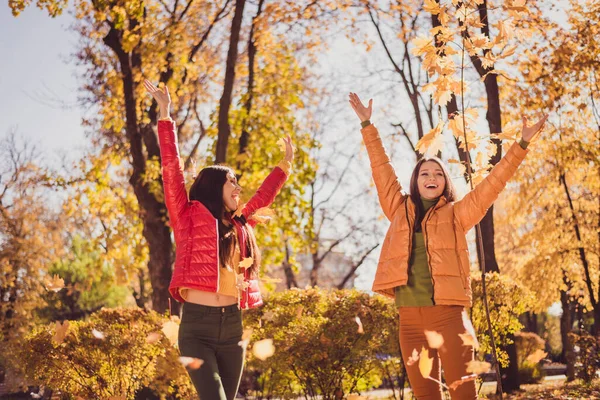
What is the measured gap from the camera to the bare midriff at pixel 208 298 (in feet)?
13.1

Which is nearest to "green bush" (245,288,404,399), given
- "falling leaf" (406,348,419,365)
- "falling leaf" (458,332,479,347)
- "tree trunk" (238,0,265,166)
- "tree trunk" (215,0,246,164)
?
"tree trunk" (215,0,246,164)

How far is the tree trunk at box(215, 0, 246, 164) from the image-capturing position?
9906mm

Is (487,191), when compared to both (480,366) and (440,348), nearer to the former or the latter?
(440,348)

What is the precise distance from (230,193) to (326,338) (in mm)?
3958

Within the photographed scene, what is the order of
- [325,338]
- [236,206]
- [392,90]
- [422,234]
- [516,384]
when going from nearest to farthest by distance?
[422,234] → [236,206] → [325,338] → [516,384] → [392,90]

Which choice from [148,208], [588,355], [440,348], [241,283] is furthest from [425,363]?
[588,355]

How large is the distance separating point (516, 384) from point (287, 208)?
648 centimetres

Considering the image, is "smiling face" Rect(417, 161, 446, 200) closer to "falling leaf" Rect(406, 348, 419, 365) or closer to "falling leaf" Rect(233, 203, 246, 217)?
"falling leaf" Rect(406, 348, 419, 365)

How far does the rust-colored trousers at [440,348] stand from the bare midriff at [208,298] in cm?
104

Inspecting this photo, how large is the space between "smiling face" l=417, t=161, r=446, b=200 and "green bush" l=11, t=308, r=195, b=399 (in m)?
4.71

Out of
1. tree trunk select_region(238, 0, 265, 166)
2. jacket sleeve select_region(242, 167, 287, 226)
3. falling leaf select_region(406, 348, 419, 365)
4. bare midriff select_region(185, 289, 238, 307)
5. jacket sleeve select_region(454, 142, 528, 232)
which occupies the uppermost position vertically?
tree trunk select_region(238, 0, 265, 166)

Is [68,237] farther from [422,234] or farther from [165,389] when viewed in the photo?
[422,234]

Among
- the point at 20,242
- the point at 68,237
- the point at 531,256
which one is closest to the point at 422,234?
the point at 531,256

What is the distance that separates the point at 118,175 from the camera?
1018 inches
